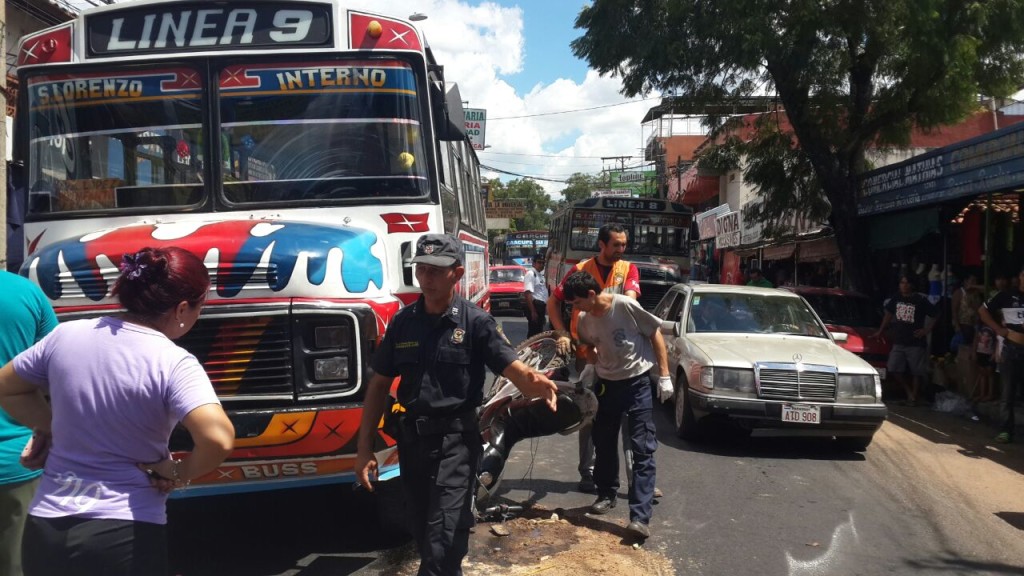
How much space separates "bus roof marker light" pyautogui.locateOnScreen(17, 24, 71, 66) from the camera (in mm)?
Answer: 5504

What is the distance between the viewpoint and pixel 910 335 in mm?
11594

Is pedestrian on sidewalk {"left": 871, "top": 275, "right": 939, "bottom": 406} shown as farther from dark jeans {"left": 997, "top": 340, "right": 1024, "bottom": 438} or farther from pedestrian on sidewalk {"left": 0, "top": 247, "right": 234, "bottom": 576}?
pedestrian on sidewalk {"left": 0, "top": 247, "right": 234, "bottom": 576}

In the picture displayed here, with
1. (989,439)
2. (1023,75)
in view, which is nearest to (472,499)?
(989,439)

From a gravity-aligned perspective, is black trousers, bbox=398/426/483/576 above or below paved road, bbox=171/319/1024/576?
above

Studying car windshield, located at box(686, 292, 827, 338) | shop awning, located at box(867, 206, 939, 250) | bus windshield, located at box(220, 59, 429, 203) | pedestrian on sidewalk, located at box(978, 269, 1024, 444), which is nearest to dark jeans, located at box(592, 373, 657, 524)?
bus windshield, located at box(220, 59, 429, 203)

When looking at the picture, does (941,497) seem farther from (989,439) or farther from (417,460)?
(417,460)

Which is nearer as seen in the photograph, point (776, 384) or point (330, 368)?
point (330, 368)

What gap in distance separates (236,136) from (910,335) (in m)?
9.61

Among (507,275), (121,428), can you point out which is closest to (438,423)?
(121,428)

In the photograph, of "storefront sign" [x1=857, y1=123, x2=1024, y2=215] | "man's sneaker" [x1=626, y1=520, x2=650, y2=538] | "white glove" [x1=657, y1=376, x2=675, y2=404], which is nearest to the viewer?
"man's sneaker" [x1=626, y1=520, x2=650, y2=538]

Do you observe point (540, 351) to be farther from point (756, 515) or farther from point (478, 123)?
point (478, 123)

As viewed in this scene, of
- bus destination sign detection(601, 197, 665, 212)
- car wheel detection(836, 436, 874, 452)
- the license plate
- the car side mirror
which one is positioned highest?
bus destination sign detection(601, 197, 665, 212)

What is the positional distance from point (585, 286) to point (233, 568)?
2760 millimetres

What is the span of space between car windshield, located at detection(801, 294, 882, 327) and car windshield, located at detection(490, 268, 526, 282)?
43.3 ft
